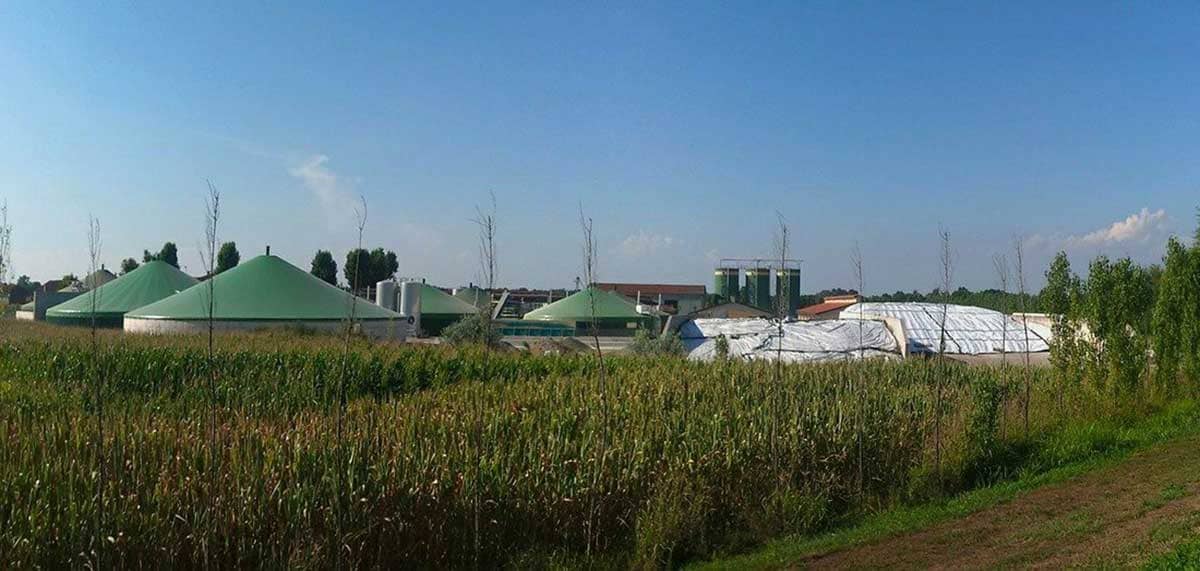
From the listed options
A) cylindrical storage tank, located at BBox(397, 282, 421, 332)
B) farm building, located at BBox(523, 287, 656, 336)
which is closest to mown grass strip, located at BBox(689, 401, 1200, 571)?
cylindrical storage tank, located at BBox(397, 282, 421, 332)

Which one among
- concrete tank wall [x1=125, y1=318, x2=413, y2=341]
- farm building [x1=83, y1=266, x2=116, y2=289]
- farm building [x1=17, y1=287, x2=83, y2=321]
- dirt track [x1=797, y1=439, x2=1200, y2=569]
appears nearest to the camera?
dirt track [x1=797, y1=439, x2=1200, y2=569]

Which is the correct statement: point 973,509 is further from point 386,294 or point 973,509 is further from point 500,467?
point 386,294

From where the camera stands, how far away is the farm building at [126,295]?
45.7 m

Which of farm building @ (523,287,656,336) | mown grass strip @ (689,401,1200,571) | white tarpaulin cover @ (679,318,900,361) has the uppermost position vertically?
farm building @ (523,287,656,336)

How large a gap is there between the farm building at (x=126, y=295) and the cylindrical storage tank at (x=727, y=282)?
147 feet

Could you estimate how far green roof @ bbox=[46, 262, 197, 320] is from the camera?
154 feet

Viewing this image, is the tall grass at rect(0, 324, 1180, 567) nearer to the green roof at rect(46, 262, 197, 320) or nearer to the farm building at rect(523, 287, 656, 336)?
the green roof at rect(46, 262, 197, 320)

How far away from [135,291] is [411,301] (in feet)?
49.7

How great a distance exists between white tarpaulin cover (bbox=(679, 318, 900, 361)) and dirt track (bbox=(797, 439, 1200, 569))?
2415 cm

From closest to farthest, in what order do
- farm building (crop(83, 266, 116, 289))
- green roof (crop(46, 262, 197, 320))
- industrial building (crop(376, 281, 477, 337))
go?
farm building (crop(83, 266, 116, 289)) → green roof (crop(46, 262, 197, 320)) → industrial building (crop(376, 281, 477, 337))

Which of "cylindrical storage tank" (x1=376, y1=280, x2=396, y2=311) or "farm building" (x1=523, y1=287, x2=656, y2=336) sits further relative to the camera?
"farm building" (x1=523, y1=287, x2=656, y2=336)

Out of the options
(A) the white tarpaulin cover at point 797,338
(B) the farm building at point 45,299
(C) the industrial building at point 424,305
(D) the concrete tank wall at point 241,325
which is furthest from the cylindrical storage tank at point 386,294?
(A) the white tarpaulin cover at point 797,338

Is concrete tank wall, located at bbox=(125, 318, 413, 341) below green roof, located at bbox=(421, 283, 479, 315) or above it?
below

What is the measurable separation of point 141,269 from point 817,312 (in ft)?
146
